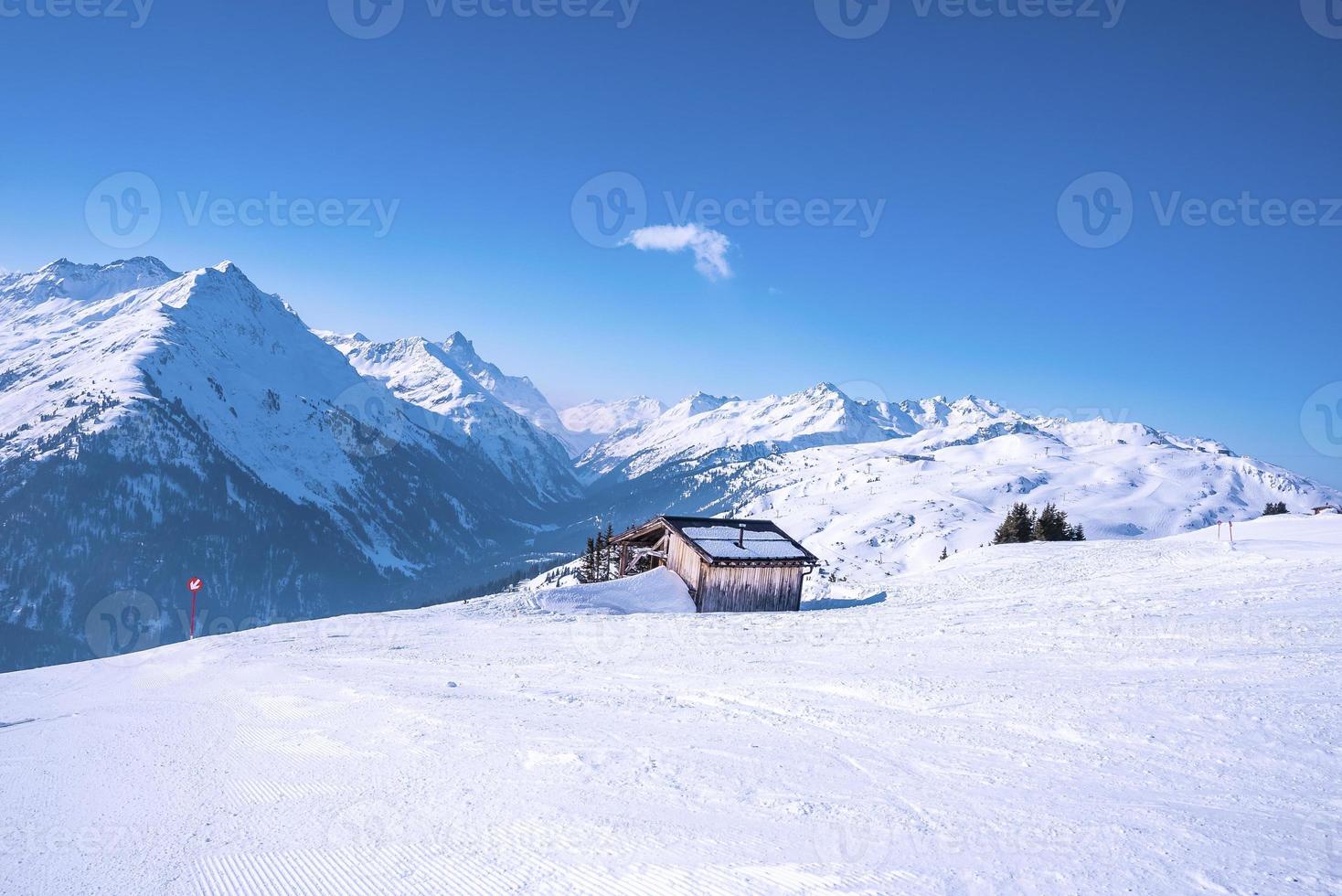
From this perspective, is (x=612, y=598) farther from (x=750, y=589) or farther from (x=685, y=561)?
(x=750, y=589)

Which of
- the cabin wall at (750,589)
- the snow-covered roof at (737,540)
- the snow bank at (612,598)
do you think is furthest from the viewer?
the snow-covered roof at (737,540)

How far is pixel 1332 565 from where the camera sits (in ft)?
70.1

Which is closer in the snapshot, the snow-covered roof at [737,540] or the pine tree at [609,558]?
the snow-covered roof at [737,540]

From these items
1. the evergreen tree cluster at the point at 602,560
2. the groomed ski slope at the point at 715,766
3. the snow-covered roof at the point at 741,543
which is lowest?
the evergreen tree cluster at the point at 602,560

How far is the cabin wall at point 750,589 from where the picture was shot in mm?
32406

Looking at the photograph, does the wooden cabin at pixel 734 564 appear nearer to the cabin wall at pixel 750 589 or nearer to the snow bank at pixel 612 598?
the cabin wall at pixel 750 589

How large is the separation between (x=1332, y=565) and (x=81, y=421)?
819ft

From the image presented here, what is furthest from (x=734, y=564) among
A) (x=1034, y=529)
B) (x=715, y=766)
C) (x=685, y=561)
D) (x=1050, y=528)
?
(x=1034, y=529)

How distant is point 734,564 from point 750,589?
1.68 metres

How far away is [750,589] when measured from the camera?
109 ft

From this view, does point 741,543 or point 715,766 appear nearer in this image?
point 715,766

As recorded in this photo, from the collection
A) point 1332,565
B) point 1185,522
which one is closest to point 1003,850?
point 1332,565

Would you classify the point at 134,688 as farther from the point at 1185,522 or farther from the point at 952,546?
the point at 1185,522

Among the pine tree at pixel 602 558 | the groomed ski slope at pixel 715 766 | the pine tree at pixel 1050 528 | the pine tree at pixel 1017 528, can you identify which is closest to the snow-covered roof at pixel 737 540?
the pine tree at pixel 602 558
